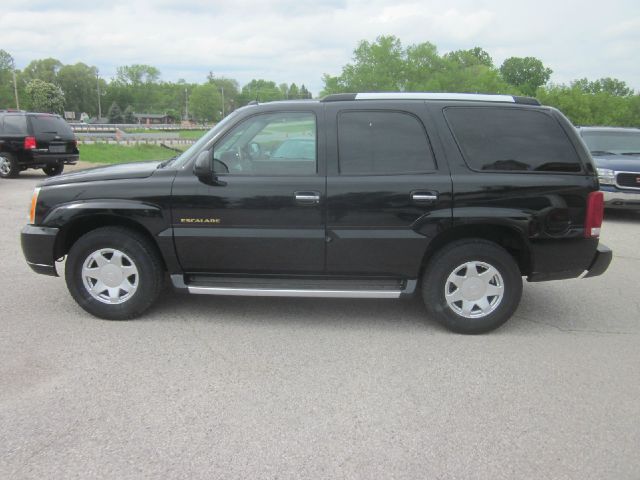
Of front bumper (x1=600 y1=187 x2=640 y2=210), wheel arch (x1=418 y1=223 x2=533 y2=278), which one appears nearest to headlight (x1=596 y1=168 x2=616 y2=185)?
front bumper (x1=600 y1=187 x2=640 y2=210)

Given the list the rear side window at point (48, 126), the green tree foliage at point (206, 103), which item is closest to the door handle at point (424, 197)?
the rear side window at point (48, 126)

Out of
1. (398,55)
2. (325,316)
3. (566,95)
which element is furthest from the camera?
(398,55)

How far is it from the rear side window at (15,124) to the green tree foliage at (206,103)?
10757 cm

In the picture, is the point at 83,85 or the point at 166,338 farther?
the point at 83,85

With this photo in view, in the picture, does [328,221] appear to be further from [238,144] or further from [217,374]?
[217,374]

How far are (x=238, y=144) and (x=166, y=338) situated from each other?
1.64m

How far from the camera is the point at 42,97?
91.8 m

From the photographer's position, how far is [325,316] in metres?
4.88

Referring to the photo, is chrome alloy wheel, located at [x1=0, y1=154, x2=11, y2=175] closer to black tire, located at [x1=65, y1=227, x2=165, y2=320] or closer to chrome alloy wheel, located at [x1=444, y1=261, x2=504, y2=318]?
black tire, located at [x1=65, y1=227, x2=165, y2=320]

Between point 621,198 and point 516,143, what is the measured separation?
663 cm

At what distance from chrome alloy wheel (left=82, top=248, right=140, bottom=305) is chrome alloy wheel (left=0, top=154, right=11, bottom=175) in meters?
12.0

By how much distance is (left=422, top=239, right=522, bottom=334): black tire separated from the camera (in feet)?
14.4

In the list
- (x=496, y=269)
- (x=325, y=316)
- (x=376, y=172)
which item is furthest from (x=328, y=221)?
(x=496, y=269)

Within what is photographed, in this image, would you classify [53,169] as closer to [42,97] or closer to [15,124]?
[15,124]
